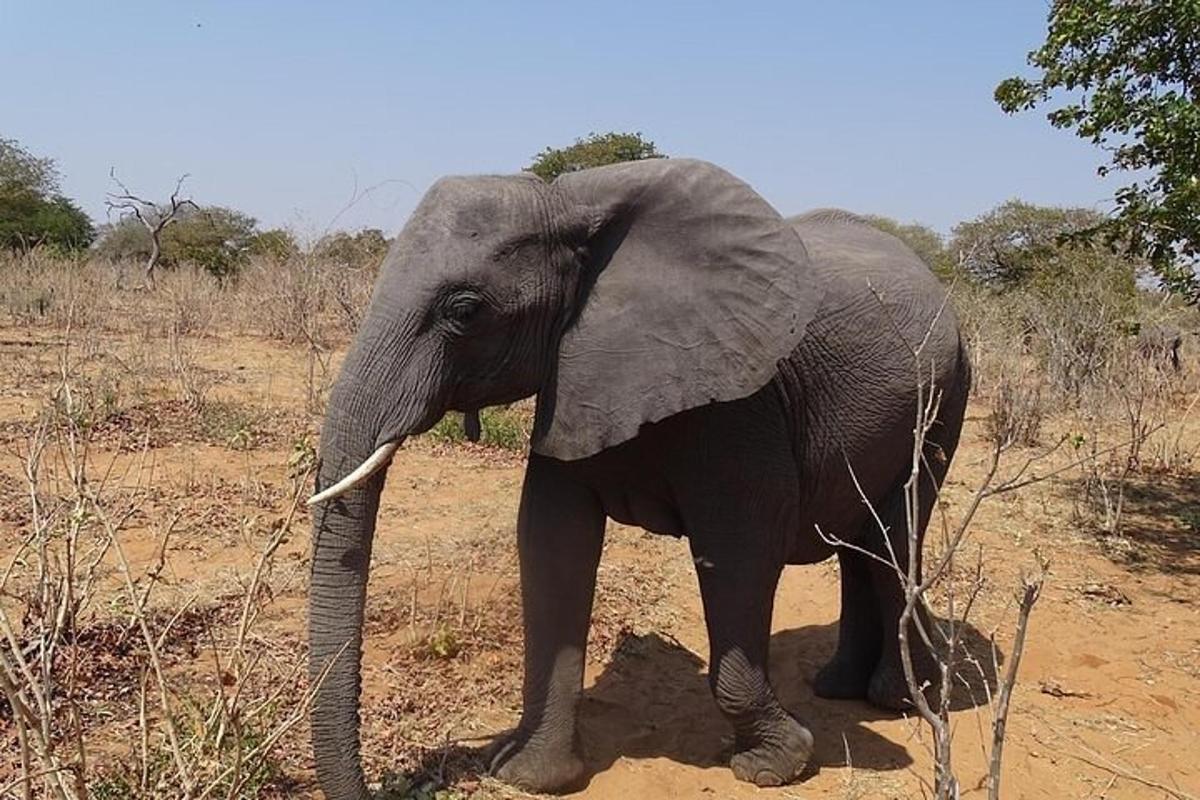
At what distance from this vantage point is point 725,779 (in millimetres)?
3832

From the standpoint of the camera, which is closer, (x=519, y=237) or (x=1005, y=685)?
(x=1005, y=685)

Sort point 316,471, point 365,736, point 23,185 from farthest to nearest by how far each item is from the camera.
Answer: point 23,185 → point 365,736 → point 316,471

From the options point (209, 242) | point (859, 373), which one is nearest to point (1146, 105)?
point (859, 373)

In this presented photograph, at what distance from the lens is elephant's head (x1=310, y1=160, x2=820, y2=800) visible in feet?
9.41

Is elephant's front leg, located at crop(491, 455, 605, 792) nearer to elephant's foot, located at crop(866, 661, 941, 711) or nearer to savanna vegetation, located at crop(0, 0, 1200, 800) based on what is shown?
savanna vegetation, located at crop(0, 0, 1200, 800)

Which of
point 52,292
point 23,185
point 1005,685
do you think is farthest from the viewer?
point 23,185

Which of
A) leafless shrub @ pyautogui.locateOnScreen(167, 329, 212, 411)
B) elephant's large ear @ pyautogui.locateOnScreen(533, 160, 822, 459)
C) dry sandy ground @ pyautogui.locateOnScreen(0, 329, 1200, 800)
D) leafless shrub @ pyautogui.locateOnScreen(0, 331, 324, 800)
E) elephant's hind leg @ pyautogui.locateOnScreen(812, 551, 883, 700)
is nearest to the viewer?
leafless shrub @ pyautogui.locateOnScreen(0, 331, 324, 800)

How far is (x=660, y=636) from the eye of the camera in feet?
17.0

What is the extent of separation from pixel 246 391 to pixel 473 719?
298 inches

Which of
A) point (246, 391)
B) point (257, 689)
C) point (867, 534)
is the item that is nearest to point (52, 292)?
point (246, 391)

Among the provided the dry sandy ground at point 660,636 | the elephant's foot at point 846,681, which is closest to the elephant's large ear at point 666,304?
the dry sandy ground at point 660,636

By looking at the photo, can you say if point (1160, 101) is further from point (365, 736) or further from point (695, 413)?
point (365, 736)

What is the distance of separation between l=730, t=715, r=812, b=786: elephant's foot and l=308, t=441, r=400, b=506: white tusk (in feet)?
5.87

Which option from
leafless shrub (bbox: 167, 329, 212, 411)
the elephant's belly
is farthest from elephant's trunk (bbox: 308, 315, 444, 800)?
leafless shrub (bbox: 167, 329, 212, 411)
